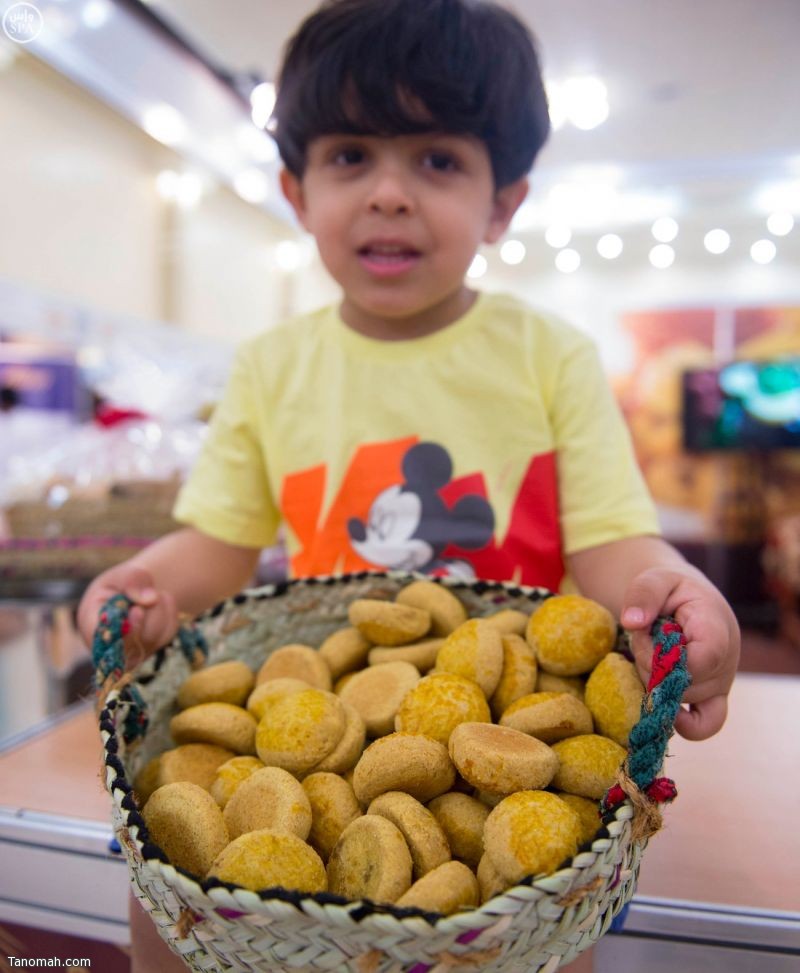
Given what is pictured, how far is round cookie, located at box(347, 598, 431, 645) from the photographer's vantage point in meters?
0.58

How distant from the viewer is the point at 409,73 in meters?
0.68

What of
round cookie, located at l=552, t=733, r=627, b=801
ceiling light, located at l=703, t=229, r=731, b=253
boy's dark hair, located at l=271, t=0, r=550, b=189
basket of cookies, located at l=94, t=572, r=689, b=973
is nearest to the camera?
basket of cookies, located at l=94, t=572, r=689, b=973

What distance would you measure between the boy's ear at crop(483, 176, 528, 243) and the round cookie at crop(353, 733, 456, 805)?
0.58m

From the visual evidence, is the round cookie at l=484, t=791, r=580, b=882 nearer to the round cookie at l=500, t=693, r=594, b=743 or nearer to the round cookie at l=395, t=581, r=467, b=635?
the round cookie at l=500, t=693, r=594, b=743

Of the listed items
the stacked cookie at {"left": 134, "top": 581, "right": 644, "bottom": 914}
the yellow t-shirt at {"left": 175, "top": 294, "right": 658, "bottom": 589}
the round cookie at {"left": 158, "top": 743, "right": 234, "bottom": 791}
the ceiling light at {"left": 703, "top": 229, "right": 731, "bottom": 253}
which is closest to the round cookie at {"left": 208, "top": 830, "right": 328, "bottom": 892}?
the stacked cookie at {"left": 134, "top": 581, "right": 644, "bottom": 914}

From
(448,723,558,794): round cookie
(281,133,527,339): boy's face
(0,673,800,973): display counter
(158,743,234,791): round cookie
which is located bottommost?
(0,673,800,973): display counter

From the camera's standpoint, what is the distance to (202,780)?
18.8 inches

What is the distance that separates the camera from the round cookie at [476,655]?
0.50 metres

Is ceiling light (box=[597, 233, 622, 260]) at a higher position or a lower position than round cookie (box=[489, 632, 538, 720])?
higher

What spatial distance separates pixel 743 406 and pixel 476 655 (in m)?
4.29

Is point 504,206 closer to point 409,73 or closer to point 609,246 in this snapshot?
point 409,73

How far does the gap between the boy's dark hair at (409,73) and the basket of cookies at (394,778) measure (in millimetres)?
425

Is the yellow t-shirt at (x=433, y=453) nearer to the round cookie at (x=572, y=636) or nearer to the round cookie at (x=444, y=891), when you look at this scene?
the round cookie at (x=572, y=636)

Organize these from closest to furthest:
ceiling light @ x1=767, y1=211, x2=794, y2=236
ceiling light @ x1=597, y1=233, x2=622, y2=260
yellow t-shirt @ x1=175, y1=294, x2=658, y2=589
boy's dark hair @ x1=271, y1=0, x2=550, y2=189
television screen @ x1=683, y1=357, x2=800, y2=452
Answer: boy's dark hair @ x1=271, y1=0, x2=550, y2=189, yellow t-shirt @ x1=175, y1=294, x2=658, y2=589, television screen @ x1=683, y1=357, x2=800, y2=452, ceiling light @ x1=767, y1=211, x2=794, y2=236, ceiling light @ x1=597, y1=233, x2=622, y2=260
